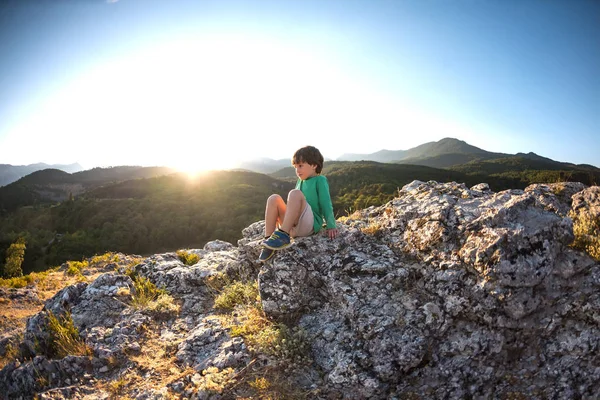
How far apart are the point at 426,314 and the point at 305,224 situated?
2.57 metres

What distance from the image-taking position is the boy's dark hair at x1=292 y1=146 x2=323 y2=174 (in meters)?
5.54

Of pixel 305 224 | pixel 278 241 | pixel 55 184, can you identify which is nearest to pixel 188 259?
pixel 278 241

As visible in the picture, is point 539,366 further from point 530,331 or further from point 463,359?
point 463,359

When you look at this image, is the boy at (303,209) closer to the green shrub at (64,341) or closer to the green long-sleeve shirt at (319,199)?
the green long-sleeve shirt at (319,199)

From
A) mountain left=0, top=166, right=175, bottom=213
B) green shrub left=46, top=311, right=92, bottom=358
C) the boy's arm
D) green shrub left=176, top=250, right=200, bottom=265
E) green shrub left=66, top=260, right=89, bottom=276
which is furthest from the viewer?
mountain left=0, top=166, right=175, bottom=213

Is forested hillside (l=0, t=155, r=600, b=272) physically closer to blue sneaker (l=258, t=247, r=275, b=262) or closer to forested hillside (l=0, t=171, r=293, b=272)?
forested hillside (l=0, t=171, r=293, b=272)

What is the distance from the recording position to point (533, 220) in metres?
4.23

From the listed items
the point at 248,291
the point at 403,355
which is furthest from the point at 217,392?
the point at 403,355

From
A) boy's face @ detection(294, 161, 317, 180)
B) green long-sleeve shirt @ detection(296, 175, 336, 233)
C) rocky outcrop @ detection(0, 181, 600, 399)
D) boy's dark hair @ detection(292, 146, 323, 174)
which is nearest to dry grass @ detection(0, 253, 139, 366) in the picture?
rocky outcrop @ detection(0, 181, 600, 399)

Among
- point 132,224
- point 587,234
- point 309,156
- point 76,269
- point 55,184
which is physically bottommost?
point 132,224

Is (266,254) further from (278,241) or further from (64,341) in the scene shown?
(64,341)

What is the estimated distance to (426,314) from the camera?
13.2ft

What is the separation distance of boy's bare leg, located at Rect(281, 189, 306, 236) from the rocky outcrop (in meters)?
0.59

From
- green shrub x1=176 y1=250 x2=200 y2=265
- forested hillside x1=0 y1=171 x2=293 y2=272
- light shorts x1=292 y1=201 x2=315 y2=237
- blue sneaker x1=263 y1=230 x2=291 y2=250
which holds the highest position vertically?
light shorts x1=292 y1=201 x2=315 y2=237
